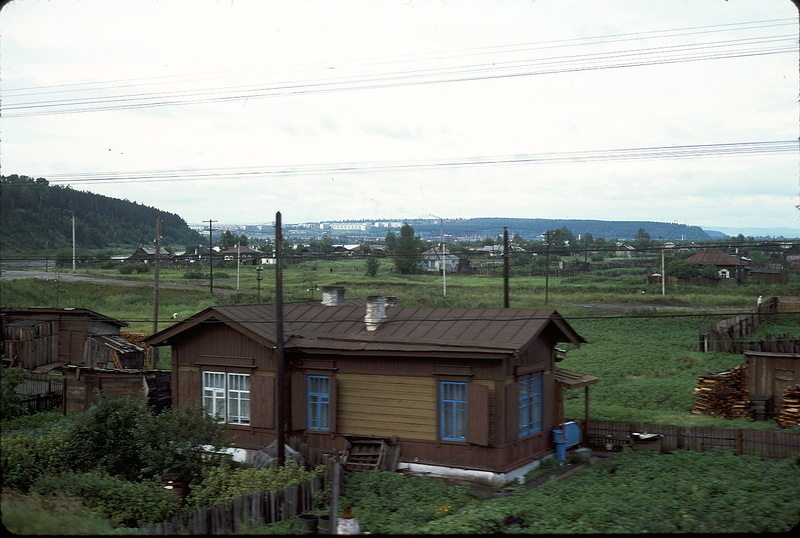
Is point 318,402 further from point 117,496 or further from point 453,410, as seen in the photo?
point 117,496

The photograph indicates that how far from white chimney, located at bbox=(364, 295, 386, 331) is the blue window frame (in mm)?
2108

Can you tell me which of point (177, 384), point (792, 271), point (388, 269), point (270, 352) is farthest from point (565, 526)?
point (792, 271)

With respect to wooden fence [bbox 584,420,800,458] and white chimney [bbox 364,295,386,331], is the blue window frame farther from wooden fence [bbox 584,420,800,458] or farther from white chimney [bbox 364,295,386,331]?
wooden fence [bbox 584,420,800,458]

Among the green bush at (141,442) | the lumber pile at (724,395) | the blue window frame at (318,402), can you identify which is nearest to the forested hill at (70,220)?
the green bush at (141,442)

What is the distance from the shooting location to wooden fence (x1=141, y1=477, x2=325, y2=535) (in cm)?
1354

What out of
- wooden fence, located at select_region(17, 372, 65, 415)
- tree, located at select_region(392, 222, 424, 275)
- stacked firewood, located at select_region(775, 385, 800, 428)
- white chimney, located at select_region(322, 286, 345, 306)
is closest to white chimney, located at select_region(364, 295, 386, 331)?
white chimney, located at select_region(322, 286, 345, 306)

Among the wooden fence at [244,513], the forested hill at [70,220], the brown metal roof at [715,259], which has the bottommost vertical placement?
the wooden fence at [244,513]

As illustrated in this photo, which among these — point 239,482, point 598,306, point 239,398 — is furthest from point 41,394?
point 598,306

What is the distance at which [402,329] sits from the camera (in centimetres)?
2103

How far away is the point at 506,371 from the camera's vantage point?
1895cm

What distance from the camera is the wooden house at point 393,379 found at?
62.2 feet

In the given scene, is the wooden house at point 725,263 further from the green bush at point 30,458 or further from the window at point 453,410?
the green bush at point 30,458

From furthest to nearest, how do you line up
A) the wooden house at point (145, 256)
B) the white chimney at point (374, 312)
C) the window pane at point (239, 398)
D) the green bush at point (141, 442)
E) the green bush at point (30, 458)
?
the wooden house at point (145, 256)
the window pane at point (239, 398)
the white chimney at point (374, 312)
the green bush at point (141, 442)
the green bush at point (30, 458)

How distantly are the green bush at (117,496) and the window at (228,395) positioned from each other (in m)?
5.45
